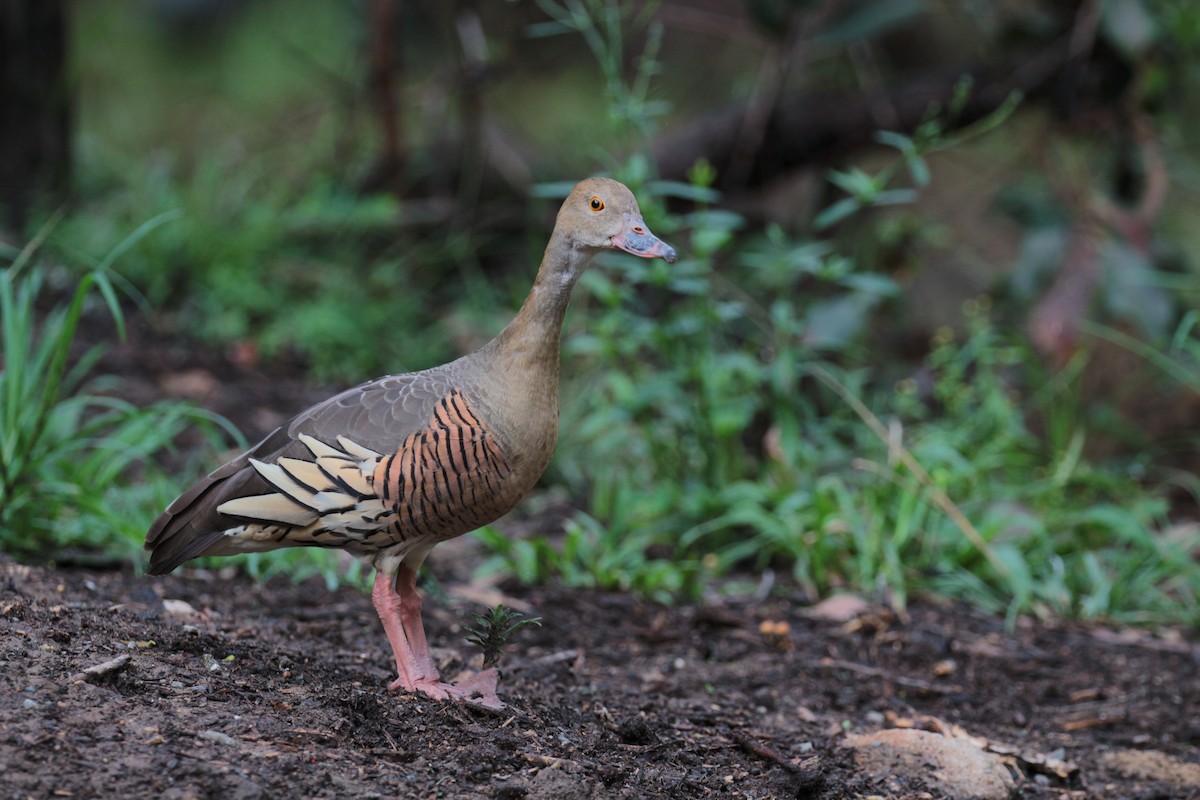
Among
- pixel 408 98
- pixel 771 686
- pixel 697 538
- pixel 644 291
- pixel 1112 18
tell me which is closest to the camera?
pixel 771 686

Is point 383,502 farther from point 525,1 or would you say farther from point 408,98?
point 525,1

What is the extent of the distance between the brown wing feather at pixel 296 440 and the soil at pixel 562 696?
0.73 feet

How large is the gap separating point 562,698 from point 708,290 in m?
1.97

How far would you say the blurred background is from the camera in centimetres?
455

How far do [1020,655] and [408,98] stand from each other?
17.9 ft

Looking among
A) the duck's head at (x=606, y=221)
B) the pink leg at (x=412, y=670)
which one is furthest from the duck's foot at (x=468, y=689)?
the duck's head at (x=606, y=221)

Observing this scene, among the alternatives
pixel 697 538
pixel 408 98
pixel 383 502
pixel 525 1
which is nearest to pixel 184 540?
pixel 383 502

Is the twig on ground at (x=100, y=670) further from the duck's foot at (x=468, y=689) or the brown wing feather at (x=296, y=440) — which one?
the duck's foot at (x=468, y=689)

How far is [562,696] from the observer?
3361 mm

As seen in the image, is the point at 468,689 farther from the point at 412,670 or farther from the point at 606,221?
the point at 606,221

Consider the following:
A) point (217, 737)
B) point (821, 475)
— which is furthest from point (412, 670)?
point (821, 475)

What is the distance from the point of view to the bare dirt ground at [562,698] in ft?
7.97

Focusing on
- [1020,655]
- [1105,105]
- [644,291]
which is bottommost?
[1020,655]

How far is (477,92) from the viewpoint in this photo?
7348mm
